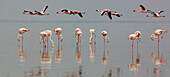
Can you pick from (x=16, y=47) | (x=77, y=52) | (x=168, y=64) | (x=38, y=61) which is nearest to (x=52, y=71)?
(x=38, y=61)

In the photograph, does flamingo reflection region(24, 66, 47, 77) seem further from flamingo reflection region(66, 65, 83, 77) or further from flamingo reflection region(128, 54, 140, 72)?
flamingo reflection region(128, 54, 140, 72)

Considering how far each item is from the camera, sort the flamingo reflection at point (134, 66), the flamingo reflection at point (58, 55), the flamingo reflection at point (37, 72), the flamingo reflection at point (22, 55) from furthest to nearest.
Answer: the flamingo reflection at point (22, 55)
the flamingo reflection at point (58, 55)
the flamingo reflection at point (134, 66)
the flamingo reflection at point (37, 72)

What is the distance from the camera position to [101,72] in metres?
14.1

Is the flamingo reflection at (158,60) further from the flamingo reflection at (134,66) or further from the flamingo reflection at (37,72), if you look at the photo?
the flamingo reflection at (37,72)

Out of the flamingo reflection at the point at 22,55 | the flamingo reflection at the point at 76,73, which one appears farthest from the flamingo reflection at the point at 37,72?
the flamingo reflection at the point at 22,55

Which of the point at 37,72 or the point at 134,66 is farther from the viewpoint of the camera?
the point at 134,66

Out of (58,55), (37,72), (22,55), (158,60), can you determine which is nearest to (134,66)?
(158,60)

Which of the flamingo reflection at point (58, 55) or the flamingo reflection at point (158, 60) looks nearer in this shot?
the flamingo reflection at point (158, 60)

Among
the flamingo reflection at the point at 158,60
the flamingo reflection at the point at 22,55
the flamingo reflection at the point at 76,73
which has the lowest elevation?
the flamingo reflection at the point at 76,73

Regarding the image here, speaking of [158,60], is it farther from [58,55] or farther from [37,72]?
[37,72]

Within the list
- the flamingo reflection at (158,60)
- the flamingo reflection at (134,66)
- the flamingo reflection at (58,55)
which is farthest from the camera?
the flamingo reflection at (58,55)

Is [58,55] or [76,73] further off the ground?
[58,55]

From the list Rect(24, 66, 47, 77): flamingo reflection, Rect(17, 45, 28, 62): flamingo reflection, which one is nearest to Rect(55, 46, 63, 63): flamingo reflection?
Rect(17, 45, 28, 62): flamingo reflection

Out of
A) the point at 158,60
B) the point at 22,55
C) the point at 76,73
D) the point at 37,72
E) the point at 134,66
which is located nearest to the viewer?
the point at 76,73
